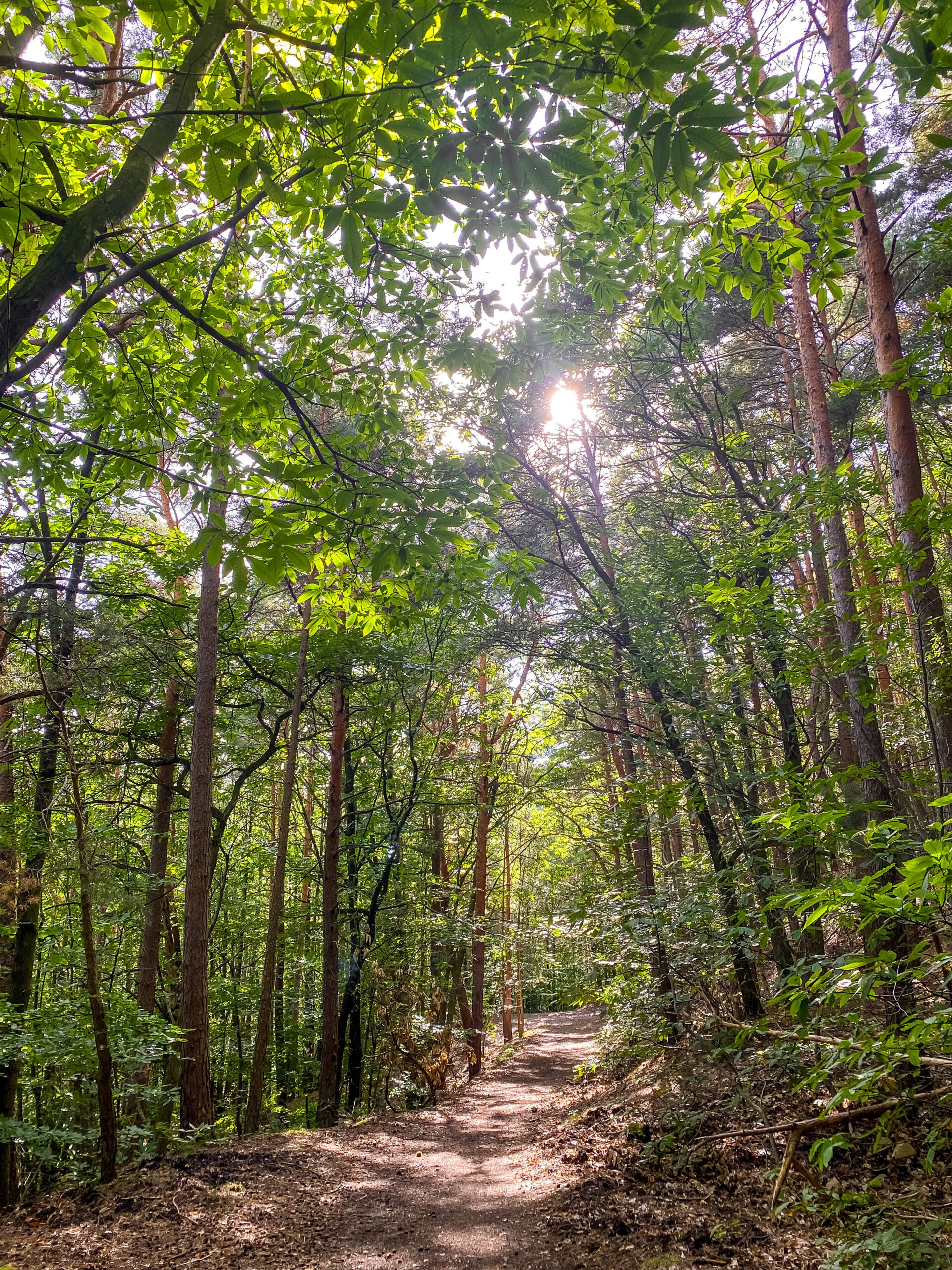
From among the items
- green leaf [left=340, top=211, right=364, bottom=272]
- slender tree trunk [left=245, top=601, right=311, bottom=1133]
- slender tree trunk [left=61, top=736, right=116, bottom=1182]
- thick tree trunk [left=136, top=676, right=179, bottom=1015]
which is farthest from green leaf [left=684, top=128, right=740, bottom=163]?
thick tree trunk [left=136, top=676, right=179, bottom=1015]

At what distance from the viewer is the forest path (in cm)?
433

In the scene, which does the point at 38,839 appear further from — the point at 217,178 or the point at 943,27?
the point at 943,27

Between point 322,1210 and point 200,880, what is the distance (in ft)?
12.7

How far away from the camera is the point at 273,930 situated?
881cm

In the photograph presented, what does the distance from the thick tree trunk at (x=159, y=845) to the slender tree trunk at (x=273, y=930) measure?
1471 mm

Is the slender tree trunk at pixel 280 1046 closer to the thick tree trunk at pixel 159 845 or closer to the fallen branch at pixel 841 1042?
the thick tree trunk at pixel 159 845

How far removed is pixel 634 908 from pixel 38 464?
590 cm

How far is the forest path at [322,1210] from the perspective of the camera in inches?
170

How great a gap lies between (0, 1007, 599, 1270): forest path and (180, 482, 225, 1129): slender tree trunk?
2.54 ft

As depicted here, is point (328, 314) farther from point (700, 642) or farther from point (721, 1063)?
point (721, 1063)

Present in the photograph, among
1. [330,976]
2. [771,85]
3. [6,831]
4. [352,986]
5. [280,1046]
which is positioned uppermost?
[771,85]

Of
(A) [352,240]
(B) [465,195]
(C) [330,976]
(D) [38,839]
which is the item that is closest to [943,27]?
(B) [465,195]

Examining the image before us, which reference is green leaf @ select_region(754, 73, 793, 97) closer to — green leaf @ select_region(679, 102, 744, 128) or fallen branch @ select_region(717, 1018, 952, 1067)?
green leaf @ select_region(679, 102, 744, 128)

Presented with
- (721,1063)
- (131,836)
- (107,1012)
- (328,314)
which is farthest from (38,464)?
(131,836)
